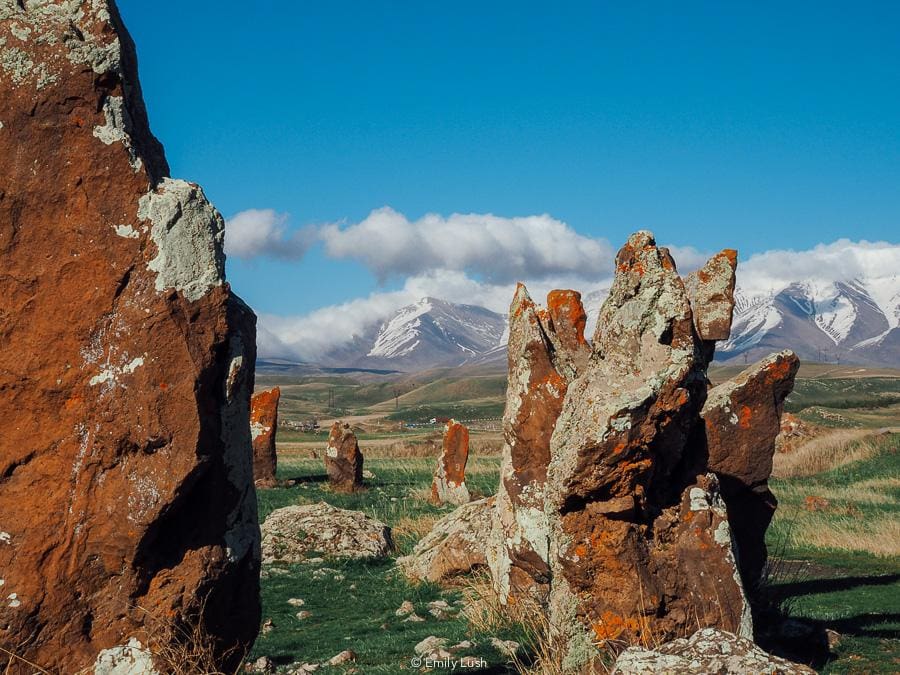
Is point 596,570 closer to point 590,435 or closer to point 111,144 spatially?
point 590,435

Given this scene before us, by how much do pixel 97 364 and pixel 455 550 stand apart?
31.9 feet

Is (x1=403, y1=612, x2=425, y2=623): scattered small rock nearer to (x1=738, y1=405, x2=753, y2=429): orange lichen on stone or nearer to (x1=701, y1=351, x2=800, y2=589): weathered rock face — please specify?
(x1=701, y1=351, x2=800, y2=589): weathered rock face

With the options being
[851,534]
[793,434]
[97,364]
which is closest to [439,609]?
[97,364]

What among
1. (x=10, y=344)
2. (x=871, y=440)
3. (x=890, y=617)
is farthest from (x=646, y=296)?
(x=871, y=440)

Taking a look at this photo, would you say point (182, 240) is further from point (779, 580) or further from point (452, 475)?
point (452, 475)

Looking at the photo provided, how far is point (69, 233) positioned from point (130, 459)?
5.25 feet

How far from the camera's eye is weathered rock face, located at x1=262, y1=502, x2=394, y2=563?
1778cm

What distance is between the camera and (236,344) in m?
6.52

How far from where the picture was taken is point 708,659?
5895mm

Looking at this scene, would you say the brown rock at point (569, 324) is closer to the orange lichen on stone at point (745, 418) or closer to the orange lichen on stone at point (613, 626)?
the orange lichen on stone at point (745, 418)

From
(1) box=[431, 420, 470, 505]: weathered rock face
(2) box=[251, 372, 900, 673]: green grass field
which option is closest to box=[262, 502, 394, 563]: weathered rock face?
(2) box=[251, 372, 900, 673]: green grass field

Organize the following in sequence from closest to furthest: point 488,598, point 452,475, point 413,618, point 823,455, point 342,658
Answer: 1. point 342,658
2. point 488,598
3. point 413,618
4. point 452,475
5. point 823,455

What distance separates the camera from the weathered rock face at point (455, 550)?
14758mm

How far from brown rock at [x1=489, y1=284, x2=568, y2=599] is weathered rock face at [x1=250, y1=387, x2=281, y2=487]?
17620 mm
